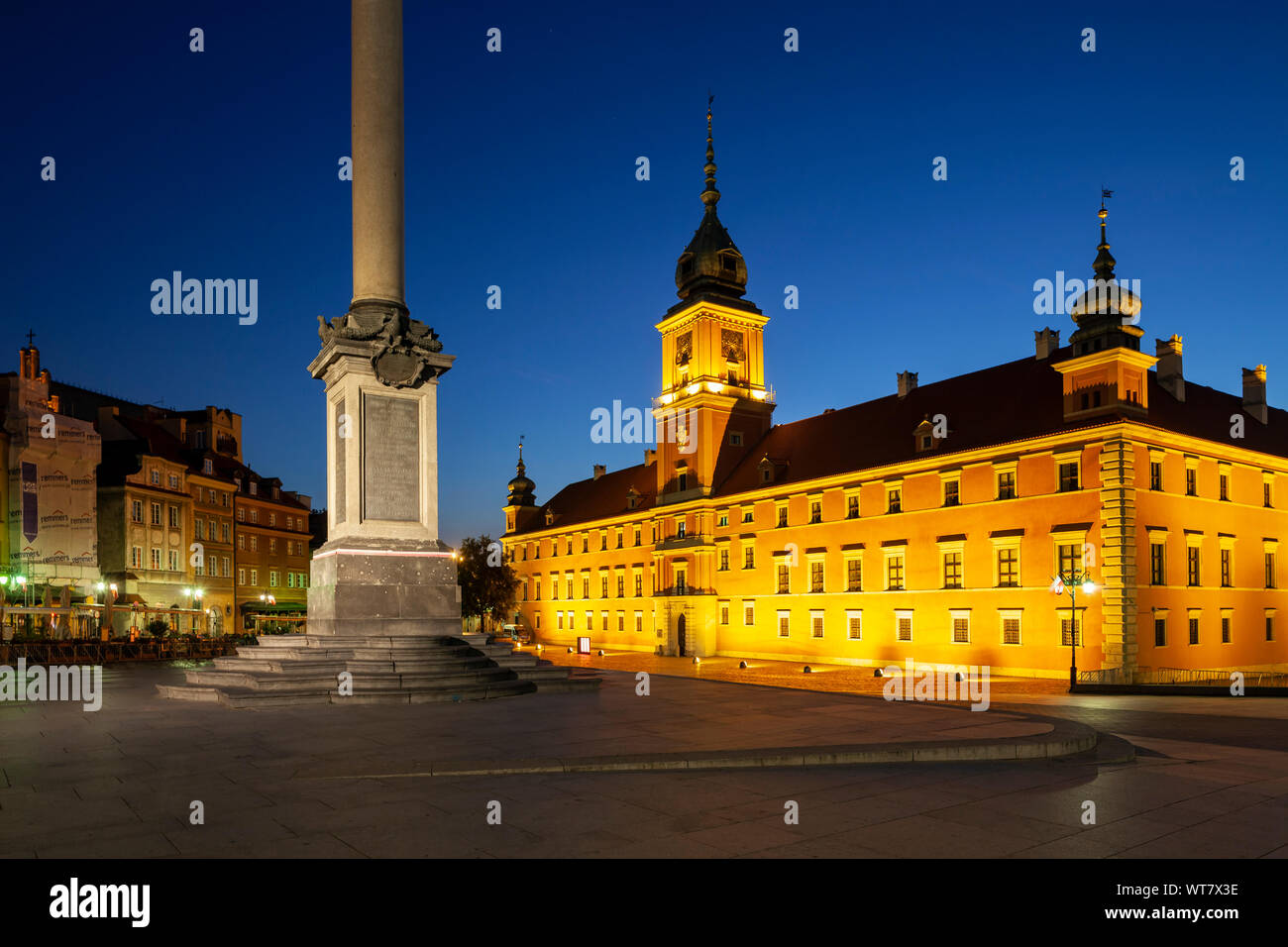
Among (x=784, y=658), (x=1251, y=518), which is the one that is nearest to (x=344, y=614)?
(x=784, y=658)

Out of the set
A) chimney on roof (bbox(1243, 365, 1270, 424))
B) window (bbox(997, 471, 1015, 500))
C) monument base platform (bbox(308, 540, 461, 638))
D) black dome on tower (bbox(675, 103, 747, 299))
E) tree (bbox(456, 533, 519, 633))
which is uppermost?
black dome on tower (bbox(675, 103, 747, 299))

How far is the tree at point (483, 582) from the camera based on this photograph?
2955 inches

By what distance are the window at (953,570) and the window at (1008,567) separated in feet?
7.57

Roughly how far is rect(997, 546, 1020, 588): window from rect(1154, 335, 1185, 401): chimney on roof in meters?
11.9

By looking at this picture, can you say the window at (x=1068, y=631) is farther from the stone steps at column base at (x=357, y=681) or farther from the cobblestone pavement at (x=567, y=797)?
the stone steps at column base at (x=357, y=681)

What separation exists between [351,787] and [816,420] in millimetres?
54489

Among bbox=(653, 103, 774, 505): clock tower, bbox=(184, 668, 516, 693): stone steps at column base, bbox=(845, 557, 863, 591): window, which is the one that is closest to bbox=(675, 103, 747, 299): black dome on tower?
bbox=(653, 103, 774, 505): clock tower

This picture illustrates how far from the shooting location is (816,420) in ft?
202

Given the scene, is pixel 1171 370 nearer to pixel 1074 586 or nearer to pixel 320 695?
pixel 1074 586

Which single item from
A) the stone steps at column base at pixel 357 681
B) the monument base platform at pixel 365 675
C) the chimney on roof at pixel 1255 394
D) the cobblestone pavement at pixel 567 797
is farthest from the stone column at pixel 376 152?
the chimney on roof at pixel 1255 394

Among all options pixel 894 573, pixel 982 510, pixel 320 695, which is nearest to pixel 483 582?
pixel 894 573

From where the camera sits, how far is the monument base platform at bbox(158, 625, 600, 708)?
17422mm

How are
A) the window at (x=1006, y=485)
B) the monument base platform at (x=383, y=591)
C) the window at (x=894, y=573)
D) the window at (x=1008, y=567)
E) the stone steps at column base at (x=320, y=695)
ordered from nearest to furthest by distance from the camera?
the stone steps at column base at (x=320, y=695)
the monument base platform at (x=383, y=591)
the window at (x=1008, y=567)
the window at (x=1006, y=485)
the window at (x=894, y=573)

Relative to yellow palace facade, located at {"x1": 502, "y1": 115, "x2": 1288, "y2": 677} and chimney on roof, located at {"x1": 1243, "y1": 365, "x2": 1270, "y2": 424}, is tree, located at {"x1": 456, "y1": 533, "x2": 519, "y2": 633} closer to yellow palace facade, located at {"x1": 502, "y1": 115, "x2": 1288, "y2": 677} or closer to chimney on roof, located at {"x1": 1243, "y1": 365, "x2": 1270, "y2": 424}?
yellow palace facade, located at {"x1": 502, "y1": 115, "x2": 1288, "y2": 677}
